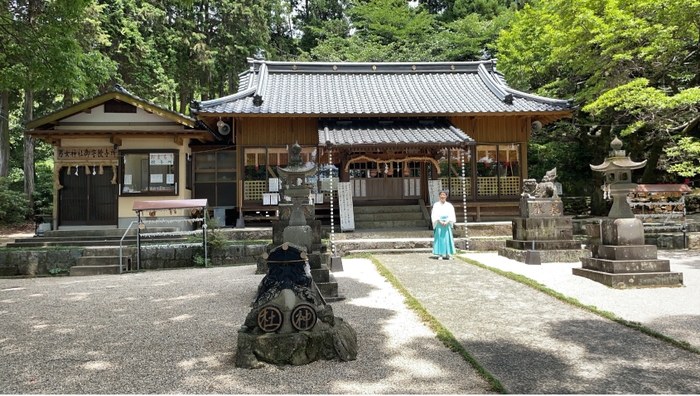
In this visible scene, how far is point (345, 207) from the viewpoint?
14.0 metres

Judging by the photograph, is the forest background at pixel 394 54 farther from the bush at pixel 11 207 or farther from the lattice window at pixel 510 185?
the lattice window at pixel 510 185

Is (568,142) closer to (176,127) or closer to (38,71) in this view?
(176,127)

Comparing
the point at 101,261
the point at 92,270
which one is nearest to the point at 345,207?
the point at 101,261

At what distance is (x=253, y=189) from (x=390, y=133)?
17.0ft

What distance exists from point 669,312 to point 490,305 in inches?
83.1

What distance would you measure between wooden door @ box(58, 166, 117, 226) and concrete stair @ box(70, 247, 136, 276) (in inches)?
138

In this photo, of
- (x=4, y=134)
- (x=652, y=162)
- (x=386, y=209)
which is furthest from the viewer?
(x=4, y=134)

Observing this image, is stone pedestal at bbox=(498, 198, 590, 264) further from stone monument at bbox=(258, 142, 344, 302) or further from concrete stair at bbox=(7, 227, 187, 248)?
concrete stair at bbox=(7, 227, 187, 248)

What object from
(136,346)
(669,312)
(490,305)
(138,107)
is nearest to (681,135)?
(669,312)

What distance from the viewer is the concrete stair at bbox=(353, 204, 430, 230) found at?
1442 cm

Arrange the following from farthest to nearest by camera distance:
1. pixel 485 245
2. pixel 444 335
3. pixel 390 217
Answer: pixel 390 217
pixel 485 245
pixel 444 335

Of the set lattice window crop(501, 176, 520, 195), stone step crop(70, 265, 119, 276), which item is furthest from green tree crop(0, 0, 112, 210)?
lattice window crop(501, 176, 520, 195)

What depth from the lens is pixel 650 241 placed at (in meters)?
11.8

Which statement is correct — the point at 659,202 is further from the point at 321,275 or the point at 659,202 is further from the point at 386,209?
the point at 321,275
